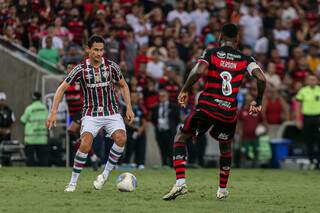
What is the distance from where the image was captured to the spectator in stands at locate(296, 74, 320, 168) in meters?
23.6

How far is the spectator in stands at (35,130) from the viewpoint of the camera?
955 inches

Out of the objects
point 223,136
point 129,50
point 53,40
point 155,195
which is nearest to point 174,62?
point 129,50

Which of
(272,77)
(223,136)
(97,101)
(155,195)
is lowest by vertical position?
(155,195)

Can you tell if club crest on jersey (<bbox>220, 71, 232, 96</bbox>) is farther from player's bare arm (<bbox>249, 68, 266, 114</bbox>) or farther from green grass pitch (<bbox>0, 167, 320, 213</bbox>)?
green grass pitch (<bbox>0, 167, 320, 213</bbox>)

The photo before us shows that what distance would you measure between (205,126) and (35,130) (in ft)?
38.1

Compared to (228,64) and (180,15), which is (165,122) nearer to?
(180,15)

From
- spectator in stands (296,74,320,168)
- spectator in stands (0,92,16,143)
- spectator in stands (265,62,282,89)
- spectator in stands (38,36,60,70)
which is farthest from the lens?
spectator in stands (265,62,282,89)

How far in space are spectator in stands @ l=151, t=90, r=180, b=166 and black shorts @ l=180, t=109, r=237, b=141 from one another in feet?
36.1

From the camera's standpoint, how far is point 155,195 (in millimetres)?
14359

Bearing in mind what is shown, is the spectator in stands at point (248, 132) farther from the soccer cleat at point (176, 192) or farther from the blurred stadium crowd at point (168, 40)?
the soccer cleat at point (176, 192)

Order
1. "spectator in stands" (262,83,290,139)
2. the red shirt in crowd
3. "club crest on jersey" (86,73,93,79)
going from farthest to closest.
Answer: "spectator in stands" (262,83,290,139) < the red shirt in crowd < "club crest on jersey" (86,73,93,79)

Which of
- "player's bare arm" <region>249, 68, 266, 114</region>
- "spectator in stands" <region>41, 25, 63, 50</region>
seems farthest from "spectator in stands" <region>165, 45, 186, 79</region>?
"player's bare arm" <region>249, 68, 266, 114</region>

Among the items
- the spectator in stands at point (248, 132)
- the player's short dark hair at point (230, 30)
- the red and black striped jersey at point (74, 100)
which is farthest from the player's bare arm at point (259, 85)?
the spectator in stands at point (248, 132)

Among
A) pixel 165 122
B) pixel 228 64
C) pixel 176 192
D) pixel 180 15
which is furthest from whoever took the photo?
pixel 180 15
